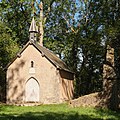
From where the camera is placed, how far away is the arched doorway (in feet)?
120

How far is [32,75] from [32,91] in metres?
1.85

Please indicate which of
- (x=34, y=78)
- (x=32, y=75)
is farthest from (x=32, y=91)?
(x=32, y=75)

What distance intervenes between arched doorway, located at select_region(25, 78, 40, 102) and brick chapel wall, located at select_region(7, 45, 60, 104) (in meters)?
0.37

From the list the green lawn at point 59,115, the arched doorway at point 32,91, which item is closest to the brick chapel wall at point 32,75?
the arched doorway at point 32,91

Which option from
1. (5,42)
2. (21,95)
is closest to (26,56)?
(21,95)

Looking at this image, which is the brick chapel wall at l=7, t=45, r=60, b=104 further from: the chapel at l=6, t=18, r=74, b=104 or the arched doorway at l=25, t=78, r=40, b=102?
the arched doorway at l=25, t=78, r=40, b=102

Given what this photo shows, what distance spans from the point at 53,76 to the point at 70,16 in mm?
14233

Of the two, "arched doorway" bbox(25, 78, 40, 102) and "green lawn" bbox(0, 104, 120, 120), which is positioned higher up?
"arched doorway" bbox(25, 78, 40, 102)

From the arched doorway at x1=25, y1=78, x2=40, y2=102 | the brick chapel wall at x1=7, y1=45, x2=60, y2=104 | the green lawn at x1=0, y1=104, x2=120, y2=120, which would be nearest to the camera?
the green lawn at x1=0, y1=104, x2=120, y2=120

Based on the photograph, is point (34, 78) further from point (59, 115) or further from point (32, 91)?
point (59, 115)

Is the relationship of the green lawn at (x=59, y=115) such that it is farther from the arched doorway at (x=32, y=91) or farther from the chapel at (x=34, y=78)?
the arched doorway at (x=32, y=91)

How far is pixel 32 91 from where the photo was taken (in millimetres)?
36781

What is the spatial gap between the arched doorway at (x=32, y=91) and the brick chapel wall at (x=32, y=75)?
370mm

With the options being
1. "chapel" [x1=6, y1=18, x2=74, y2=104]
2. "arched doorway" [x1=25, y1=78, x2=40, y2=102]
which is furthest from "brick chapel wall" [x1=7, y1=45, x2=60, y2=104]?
"arched doorway" [x1=25, y1=78, x2=40, y2=102]
